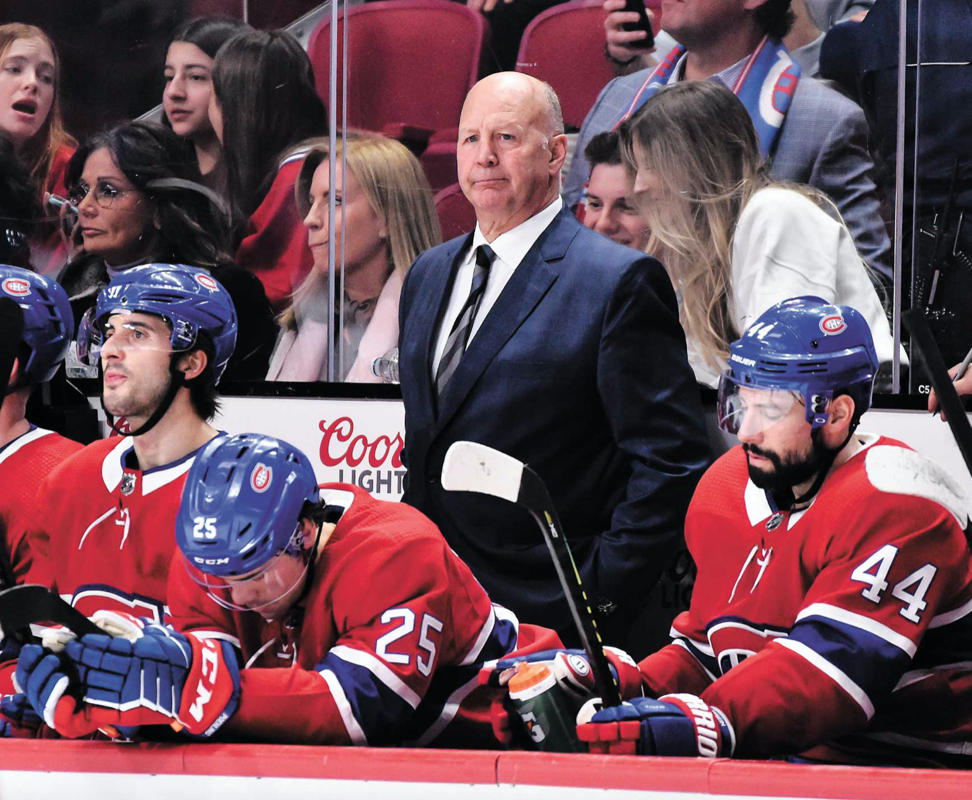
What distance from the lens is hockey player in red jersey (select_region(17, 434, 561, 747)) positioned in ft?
6.81

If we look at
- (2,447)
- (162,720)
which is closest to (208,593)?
(162,720)

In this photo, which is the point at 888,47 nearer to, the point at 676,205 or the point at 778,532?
the point at 676,205

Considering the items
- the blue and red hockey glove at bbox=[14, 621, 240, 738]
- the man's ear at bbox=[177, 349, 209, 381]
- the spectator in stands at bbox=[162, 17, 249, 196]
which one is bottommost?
the blue and red hockey glove at bbox=[14, 621, 240, 738]

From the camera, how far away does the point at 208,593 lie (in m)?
2.32

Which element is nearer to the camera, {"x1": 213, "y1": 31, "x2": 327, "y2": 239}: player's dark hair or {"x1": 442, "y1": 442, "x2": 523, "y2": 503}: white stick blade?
{"x1": 442, "y1": 442, "x2": 523, "y2": 503}: white stick blade

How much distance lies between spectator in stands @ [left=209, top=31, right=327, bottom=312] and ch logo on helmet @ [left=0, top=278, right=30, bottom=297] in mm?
963

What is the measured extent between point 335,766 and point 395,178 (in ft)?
7.37

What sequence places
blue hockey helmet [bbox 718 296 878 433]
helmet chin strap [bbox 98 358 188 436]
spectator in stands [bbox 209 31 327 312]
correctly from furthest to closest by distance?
spectator in stands [bbox 209 31 327 312], helmet chin strap [bbox 98 358 188 436], blue hockey helmet [bbox 718 296 878 433]

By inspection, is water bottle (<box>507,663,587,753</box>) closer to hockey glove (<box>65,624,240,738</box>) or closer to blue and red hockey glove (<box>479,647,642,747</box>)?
blue and red hockey glove (<box>479,647,642,747</box>)

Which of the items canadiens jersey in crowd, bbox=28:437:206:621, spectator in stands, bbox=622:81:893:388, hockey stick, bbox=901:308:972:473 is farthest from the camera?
spectator in stands, bbox=622:81:893:388

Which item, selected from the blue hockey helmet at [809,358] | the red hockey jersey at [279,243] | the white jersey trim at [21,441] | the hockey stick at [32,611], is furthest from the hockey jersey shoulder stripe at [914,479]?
the red hockey jersey at [279,243]

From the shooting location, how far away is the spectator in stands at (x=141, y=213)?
4059 millimetres

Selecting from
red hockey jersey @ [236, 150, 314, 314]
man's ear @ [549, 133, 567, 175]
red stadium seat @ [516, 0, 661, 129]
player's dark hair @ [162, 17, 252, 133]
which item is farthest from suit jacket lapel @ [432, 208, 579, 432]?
player's dark hair @ [162, 17, 252, 133]

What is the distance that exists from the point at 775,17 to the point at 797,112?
9.4 inches
